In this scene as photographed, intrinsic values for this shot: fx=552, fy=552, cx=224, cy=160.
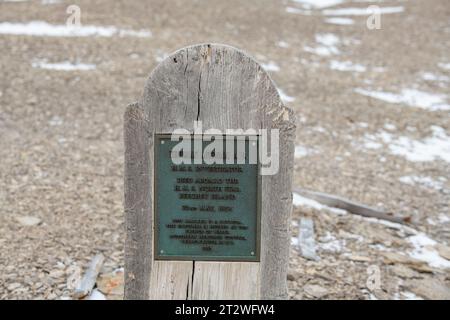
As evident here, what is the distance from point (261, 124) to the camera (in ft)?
9.84

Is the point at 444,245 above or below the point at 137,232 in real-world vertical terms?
below

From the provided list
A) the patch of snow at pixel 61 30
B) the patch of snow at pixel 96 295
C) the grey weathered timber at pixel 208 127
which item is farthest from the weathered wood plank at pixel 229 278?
the patch of snow at pixel 61 30

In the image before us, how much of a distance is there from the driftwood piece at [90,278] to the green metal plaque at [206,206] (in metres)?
1.57

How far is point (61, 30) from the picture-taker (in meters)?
13.0

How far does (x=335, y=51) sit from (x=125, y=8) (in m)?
5.87

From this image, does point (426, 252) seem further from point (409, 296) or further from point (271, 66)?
point (271, 66)

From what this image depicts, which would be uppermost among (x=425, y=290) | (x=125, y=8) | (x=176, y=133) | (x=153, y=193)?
A: (x=125, y=8)

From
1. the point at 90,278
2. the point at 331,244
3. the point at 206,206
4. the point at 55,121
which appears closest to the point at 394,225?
the point at 331,244

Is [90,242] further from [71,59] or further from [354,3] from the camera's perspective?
[354,3]

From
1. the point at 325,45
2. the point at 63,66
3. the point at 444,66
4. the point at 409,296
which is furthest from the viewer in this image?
the point at 325,45

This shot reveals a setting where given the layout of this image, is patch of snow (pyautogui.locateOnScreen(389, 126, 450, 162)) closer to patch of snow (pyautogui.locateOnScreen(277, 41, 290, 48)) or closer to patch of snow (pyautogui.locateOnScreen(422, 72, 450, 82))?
patch of snow (pyautogui.locateOnScreen(422, 72, 450, 82))

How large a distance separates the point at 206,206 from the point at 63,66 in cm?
874

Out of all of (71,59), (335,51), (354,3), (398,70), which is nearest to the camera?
(71,59)

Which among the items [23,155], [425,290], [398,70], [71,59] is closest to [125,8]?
[71,59]
